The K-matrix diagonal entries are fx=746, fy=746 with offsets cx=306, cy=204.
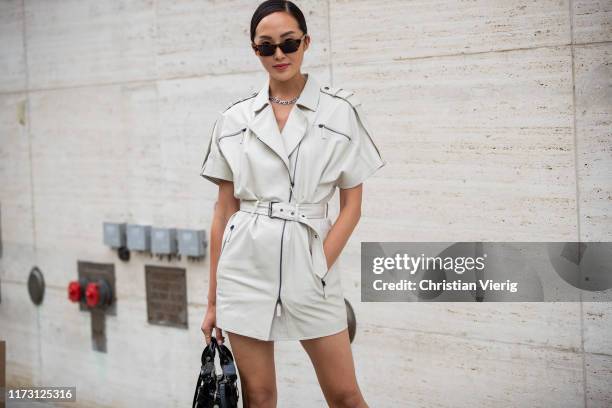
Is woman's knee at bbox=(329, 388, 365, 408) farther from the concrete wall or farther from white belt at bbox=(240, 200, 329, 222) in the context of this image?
the concrete wall

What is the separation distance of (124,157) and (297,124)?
2.81 metres

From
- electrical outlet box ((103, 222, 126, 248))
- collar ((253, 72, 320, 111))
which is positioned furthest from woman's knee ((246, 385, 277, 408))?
electrical outlet box ((103, 222, 126, 248))

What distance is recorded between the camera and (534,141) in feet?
12.7

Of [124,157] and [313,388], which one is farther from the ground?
[124,157]

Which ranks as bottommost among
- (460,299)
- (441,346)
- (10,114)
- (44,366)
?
(44,366)

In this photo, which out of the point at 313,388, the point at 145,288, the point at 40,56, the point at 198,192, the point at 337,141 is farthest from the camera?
the point at 40,56

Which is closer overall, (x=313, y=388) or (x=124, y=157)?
(x=313, y=388)

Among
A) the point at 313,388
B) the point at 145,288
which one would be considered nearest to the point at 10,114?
the point at 145,288

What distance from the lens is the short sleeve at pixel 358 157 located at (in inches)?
116

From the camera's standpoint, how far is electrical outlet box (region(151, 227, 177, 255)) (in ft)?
16.9

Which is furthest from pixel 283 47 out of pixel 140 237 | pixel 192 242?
pixel 140 237

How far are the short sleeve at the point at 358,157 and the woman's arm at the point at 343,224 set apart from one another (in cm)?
5

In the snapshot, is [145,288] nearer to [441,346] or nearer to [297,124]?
[441,346]

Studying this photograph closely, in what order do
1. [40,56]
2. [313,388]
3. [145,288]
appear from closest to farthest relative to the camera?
[313,388] → [145,288] → [40,56]
